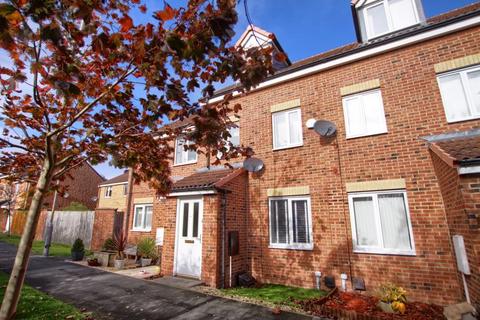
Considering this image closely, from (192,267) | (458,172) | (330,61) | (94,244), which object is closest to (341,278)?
(458,172)

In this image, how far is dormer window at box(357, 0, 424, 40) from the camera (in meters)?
8.47

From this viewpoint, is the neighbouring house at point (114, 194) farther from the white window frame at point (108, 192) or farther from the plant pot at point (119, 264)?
the plant pot at point (119, 264)

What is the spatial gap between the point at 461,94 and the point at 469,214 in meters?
3.88

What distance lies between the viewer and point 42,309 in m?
5.75

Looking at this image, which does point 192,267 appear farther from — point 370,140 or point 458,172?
point 458,172

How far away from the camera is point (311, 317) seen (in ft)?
18.9

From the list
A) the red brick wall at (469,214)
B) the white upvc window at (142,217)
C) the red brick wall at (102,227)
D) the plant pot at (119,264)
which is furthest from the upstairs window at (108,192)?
the red brick wall at (469,214)

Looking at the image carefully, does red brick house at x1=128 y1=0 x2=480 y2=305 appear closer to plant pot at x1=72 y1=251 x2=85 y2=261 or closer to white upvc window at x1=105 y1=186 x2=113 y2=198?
plant pot at x1=72 y1=251 x2=85 y2=261

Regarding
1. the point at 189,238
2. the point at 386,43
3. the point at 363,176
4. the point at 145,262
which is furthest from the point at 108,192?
the point at 386,43

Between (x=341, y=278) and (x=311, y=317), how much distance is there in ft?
7.08

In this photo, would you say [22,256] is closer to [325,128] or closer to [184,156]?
[325,128]

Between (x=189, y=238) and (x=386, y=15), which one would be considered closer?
(x=386, y=15)

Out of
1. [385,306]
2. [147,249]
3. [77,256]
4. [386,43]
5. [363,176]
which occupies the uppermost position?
[386,43]

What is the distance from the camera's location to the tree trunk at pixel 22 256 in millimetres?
3461
